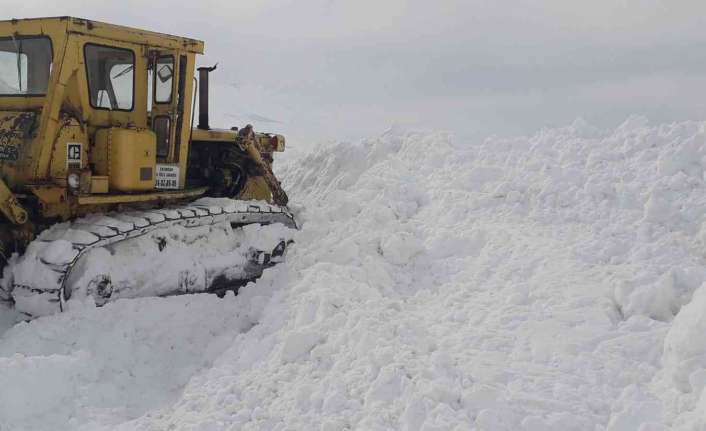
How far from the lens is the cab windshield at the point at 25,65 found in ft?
23.1

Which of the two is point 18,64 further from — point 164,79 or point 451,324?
point 451,324

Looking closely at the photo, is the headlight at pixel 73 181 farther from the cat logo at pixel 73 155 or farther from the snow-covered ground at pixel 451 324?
the snow-covered ground at pixel 451 324

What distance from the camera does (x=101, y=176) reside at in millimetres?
7168

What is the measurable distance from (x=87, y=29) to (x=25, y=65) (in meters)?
0.79

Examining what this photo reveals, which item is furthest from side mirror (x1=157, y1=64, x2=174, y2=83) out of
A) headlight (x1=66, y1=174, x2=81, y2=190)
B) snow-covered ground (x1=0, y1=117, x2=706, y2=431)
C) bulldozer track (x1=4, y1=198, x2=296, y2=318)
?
snow-covered ground (x1=0, y1=117, x2=706, y2=431)

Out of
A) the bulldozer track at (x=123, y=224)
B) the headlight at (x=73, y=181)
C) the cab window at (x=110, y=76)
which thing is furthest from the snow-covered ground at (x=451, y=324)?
the cab window at (x=110, y=76)

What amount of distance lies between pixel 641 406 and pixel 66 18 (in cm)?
626

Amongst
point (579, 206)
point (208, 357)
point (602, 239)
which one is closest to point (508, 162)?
point (579, 206)

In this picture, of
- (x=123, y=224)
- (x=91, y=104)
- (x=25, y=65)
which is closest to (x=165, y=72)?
(x=91, y=104)

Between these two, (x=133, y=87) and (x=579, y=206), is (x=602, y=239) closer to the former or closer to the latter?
(x=579, y=206)

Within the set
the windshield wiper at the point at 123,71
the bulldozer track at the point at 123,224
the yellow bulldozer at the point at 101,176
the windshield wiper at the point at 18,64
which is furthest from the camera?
the windshield wiper at the point at 123,71

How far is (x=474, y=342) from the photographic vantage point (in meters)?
5.40

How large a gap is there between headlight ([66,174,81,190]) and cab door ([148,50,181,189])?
1093mm

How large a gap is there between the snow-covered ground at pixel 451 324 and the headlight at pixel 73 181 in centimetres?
126
